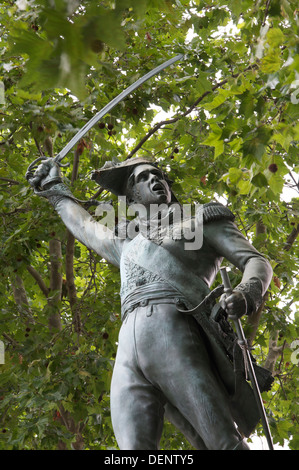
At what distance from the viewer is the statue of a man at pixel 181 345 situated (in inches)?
151

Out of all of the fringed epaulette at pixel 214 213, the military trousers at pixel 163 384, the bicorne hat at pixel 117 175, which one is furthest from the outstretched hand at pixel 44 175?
the military trousers at pixel 163 384

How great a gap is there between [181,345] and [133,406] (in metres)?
0.41

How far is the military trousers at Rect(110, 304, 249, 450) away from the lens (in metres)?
3.77

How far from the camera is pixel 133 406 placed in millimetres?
3939

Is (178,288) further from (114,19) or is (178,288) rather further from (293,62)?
(114,19)

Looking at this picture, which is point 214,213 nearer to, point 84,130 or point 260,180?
point 260,180

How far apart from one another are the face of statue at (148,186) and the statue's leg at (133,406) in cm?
101

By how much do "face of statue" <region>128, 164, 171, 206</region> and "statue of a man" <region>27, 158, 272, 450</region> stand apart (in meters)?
0.13

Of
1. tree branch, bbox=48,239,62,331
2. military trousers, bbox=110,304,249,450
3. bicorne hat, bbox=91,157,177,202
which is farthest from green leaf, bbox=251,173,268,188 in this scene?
tree branch, bbox=48,239,62,331

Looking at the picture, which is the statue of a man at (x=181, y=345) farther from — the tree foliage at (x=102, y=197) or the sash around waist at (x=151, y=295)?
the tree foliage at (x=102, y=197)

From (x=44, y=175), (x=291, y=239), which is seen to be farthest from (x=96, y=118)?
(x=291, y=239)
